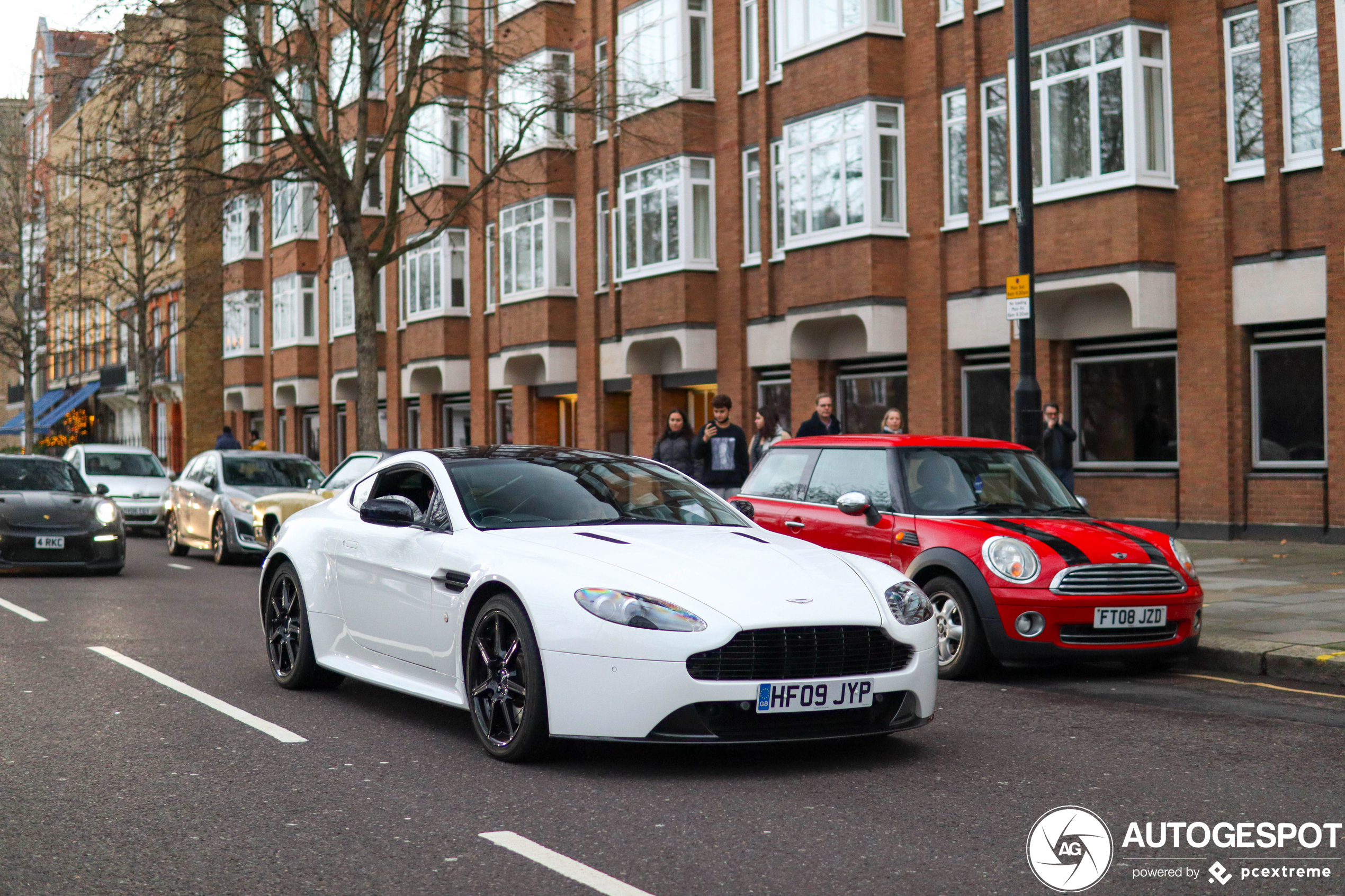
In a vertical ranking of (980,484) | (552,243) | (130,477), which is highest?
(552,243)

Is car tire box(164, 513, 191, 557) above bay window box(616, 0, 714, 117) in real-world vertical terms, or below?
below

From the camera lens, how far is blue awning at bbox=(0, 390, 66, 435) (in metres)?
71.8

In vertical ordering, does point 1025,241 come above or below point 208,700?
above

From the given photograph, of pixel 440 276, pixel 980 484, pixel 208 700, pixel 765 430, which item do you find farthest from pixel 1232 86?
pixel 440 276

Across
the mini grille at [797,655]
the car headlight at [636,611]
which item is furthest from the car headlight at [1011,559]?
the car headlight at [636,611]

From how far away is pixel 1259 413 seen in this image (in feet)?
62.7

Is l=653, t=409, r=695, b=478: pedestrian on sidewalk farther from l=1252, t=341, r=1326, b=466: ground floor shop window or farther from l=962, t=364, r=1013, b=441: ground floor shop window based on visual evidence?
l=1252, t=341, r=1326, b=466: ground floor shop window

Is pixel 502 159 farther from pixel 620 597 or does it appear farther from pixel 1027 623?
pixel 620 597

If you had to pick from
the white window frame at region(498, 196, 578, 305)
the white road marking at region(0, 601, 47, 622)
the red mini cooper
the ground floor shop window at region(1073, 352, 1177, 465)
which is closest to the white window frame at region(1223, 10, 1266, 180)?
the ground floor shop window at region(1073, 352, 1177, 465)

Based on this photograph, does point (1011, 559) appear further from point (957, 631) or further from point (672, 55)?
point (672, 55)

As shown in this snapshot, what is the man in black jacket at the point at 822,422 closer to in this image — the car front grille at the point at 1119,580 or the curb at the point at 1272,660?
the curb at the point at 1272,660

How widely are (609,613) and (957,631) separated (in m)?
3.86

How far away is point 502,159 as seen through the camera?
26.0m

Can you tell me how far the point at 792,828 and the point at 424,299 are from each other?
107 feet
